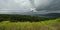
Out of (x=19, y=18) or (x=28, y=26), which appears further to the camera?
(x=19, y=18)

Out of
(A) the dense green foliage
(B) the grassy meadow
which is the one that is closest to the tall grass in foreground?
(B) the grassy meadow

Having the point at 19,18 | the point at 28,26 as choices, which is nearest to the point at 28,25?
the point at 28,26

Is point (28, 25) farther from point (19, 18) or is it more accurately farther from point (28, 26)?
point (19, 18)

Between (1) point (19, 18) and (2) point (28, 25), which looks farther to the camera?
(1) point (19, 18)

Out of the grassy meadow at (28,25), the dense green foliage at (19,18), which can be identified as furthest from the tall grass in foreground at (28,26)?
the dense green foliage at (19,18)

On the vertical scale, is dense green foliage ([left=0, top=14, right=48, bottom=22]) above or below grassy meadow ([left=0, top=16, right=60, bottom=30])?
above

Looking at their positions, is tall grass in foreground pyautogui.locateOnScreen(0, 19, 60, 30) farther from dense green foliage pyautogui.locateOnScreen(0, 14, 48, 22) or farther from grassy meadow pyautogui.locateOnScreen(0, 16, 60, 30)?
dense green foliage pyautogui.locateOnScreen(0, 14, 48, 22)

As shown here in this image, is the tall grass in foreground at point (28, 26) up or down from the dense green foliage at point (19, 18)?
down

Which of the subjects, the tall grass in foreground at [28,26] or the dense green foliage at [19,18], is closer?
the tall grass in foreground at [28,26]

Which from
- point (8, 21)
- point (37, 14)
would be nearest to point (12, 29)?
point (8, 21)

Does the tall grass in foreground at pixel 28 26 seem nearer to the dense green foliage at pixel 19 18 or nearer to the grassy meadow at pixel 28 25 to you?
the grassy meadow at pixel 28 25

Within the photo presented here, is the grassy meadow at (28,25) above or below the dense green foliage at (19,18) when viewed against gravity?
below

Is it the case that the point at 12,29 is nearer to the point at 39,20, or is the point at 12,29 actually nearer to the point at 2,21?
the point at 2,21
